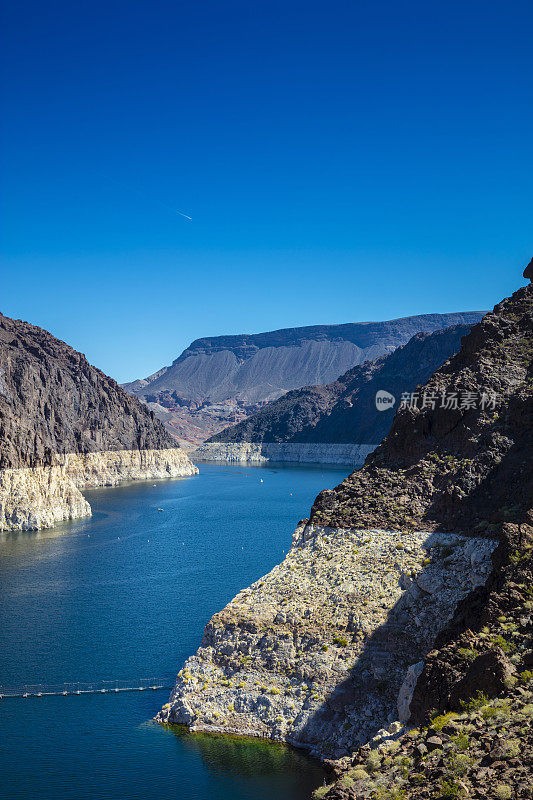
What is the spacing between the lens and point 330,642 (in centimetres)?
3488

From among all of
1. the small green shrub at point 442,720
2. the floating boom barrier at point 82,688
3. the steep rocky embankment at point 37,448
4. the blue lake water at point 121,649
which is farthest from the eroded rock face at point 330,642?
the steep rocky embankment at point 37,448

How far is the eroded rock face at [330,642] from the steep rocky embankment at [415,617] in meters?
0.07

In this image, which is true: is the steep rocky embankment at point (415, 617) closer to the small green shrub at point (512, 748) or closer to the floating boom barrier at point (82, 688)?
the small green shrub at point (512, 748)

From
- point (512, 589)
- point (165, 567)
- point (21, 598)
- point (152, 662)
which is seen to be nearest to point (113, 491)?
point (165, 567)

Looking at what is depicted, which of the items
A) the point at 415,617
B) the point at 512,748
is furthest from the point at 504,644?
the point at 415,617

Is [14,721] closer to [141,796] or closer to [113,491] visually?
[141,796]

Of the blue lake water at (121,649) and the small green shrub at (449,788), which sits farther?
the blue lake water at (121,649)

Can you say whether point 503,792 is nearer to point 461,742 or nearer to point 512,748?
point 512,748

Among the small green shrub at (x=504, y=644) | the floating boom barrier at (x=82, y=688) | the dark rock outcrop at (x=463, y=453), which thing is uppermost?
the dark rock outcrop at (x=463, y=453)

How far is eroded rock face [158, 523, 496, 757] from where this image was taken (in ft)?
108

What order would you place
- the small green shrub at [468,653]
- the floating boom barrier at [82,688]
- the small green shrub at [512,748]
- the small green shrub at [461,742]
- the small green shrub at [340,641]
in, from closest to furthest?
the small green shrub at [512,748] → the small green shrub at [461,742] → the small green shrub at [468,653] → the small green shrub at [340,641] → the floating boom barrier at [82,688]

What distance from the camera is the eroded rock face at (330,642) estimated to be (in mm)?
32875

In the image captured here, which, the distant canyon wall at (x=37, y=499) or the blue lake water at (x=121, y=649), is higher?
the distant canyon wall at (x=37, y=499)

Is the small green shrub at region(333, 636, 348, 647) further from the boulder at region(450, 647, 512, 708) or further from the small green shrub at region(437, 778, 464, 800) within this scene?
the small green shrub at region(437, 778, 464, 800)
